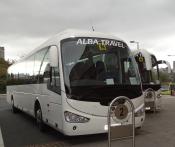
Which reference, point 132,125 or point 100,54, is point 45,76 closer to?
point 100,54

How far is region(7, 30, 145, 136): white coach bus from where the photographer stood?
31.5 ft

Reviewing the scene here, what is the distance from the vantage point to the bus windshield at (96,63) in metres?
9.88

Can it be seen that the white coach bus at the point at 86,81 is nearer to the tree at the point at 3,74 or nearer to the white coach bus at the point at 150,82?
the white coach bus at the point at 150,82

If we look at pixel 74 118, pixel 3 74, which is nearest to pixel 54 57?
pixel 74 118

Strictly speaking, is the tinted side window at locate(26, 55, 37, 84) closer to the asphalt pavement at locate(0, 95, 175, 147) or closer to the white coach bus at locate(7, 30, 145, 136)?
the asphalt pavement at locate(0, 95, 175, 147)

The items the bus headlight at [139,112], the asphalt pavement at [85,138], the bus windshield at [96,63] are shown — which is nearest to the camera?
the asphalt pavement at [85,138]

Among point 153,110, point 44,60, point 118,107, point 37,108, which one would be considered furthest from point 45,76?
point 153,110

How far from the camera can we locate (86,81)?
982 cm

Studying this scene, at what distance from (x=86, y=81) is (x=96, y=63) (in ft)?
2.19

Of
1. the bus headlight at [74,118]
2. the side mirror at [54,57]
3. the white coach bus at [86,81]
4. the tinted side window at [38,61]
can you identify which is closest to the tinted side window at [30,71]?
the tinted side window at [38,61]

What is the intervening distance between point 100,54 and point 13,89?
10.9 m

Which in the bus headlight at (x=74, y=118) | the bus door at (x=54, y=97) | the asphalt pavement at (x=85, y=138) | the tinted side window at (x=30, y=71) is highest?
the tinted side window at (x=30, y=71)

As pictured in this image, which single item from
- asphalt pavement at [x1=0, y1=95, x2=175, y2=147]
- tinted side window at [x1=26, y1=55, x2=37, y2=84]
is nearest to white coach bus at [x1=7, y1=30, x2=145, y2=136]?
asphalt pavement at [x1=0, y1=95, x2=175, y2=147]

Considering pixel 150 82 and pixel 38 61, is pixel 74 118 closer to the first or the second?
pixel 38 61
